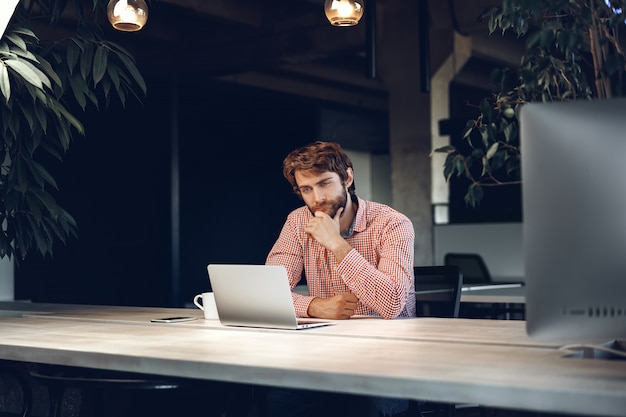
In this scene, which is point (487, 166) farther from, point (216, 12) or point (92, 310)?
point (216, 12)

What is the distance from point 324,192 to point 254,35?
681 cm

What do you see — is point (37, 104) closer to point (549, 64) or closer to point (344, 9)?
point (344, 9)

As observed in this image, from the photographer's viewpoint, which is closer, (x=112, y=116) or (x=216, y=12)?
(x=216, y=12)

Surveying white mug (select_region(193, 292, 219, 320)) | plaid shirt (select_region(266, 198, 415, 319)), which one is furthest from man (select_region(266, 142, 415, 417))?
white mug (select_region(193, 292, 219, 320))

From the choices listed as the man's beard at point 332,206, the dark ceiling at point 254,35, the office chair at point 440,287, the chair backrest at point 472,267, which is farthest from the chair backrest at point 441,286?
the dark ceiling at point 254,35

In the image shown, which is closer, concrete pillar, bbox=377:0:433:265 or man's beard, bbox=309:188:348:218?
man's beard, bbox=309:188:348:218

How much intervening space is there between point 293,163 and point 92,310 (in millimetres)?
948

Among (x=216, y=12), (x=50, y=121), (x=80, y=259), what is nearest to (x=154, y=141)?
(x=80, y=259)

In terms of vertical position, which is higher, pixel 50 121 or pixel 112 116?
pixel 112 116

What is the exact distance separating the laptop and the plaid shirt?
0.30 m

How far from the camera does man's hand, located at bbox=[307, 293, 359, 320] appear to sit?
8.89 ft

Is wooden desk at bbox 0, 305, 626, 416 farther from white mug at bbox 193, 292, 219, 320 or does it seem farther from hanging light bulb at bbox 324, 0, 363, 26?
hanging light bulb at bbox 324, 0, 363, 26

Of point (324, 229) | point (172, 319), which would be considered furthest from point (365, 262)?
point (172, 319)

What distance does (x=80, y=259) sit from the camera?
10.1m
